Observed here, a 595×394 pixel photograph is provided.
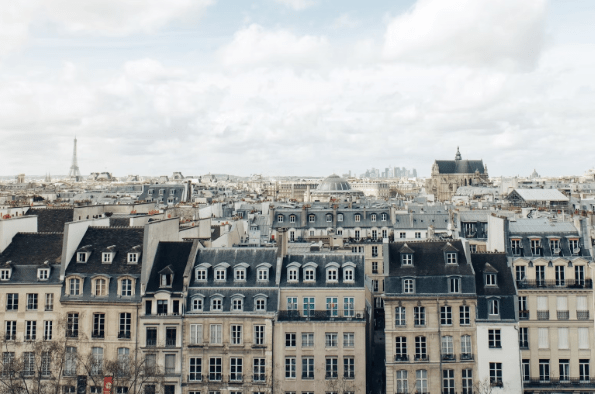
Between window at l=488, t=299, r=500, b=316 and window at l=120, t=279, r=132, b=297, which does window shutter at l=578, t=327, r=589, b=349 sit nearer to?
window at l=488, t=299, r=500, b=316

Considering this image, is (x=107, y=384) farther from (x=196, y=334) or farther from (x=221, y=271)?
(x=221, y=271)

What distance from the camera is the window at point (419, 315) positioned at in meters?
36.0

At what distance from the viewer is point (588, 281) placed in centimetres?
3816

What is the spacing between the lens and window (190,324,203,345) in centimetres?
3541

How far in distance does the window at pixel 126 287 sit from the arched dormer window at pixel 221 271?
17.1 feet

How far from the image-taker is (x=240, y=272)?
37.0 meters

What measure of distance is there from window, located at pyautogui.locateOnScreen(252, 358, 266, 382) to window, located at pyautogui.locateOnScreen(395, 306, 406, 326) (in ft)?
27.4

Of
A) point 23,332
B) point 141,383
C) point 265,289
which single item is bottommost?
point 141,383

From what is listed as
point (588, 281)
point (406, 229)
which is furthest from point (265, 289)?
point (406, 229)

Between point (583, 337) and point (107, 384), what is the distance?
1127 inches

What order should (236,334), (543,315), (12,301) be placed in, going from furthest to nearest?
(543,315) → (12,301) → (236,334)

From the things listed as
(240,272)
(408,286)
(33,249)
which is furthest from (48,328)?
(408,286)

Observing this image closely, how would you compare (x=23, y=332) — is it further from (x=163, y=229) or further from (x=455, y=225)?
(x=455, y=225)

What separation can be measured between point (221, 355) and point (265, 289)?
4.59 metres
